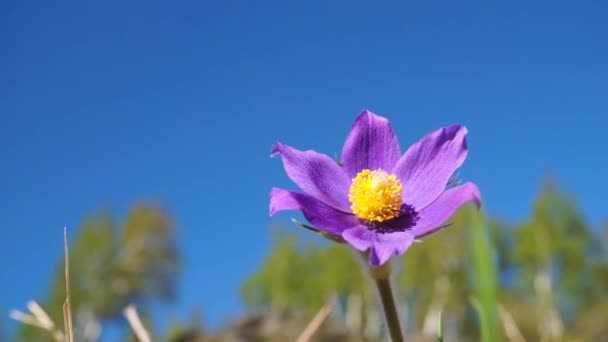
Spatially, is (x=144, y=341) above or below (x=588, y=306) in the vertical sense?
below

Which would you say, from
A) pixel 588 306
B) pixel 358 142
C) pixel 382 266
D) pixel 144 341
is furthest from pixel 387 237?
pixel 588 306

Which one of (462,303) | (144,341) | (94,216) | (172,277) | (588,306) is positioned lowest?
(144,341)

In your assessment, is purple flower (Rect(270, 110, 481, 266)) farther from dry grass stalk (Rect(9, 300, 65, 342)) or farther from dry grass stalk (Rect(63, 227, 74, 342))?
dry grass stalk (Rect(9, 300, 65, 342))

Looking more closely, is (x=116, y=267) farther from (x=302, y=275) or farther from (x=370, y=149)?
(x=370, y=149)

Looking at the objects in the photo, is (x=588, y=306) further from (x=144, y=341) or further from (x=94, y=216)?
(x=144, y=341)

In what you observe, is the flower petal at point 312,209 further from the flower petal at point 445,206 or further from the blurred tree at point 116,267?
the blurred tree at point 116,267

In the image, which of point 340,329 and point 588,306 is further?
point 588,306

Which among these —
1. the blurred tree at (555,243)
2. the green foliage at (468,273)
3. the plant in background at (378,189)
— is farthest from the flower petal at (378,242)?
the blurred tree at (555,243)

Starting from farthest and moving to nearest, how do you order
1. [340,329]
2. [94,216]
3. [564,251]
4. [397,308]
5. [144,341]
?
[94,216] < [564,251] < [340,329] < [144,341] < [397,308]
